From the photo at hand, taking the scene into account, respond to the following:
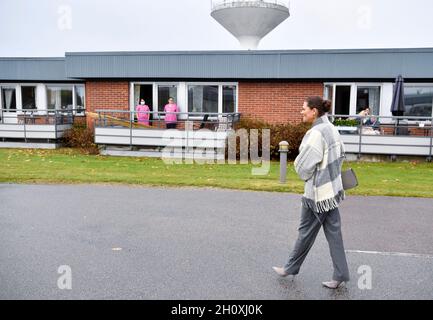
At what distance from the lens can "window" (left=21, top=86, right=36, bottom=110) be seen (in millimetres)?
22000

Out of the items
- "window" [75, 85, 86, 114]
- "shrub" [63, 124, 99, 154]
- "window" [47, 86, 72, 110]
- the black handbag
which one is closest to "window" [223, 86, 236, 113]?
"shrub" [63, 124, 99, 154]

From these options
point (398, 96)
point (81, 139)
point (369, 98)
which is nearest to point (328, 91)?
point (369, 98)

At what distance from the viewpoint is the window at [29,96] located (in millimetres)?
22000

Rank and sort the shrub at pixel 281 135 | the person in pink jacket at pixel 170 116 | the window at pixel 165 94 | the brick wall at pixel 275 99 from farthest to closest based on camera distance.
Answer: the window at pixel 165 94, the brick wall at pixel 275 99, the person in pink jacket at pixel 170 116, the shrub at pixel 281 135

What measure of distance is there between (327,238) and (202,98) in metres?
14.7

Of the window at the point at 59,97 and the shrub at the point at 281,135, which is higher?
the window at the point at 59,97

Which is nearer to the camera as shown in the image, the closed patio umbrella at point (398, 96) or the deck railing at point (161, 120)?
the closed patio umbrella at point (398, 96)

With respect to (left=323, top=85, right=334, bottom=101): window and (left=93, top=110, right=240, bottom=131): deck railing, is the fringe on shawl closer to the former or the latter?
(left=93, top=110, right=240, bottom=131): deck railing

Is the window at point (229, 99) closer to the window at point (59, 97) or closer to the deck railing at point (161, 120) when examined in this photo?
the deck railing at point (161, 120)

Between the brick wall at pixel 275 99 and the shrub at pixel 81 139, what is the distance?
5665 mm

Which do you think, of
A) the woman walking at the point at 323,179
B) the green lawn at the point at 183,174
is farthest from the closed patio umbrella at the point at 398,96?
the woman walking at the point at 323,179

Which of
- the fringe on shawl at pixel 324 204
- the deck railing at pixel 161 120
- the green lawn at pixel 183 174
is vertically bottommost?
the green lawn at pixel 183 174
